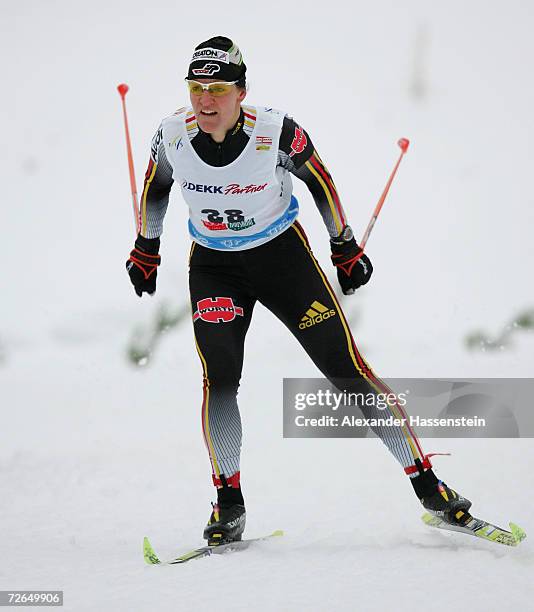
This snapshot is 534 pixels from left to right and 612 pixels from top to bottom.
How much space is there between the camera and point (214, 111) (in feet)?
10.8

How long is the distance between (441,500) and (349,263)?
3.33 ft

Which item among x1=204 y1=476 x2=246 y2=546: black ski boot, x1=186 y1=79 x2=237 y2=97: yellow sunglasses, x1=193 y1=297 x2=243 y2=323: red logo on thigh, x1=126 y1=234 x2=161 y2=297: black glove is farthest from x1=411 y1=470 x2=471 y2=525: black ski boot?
x1=186 y1=79 x2=237 y2=97: yellow sunglasses

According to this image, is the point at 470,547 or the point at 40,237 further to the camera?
the point at 40,237

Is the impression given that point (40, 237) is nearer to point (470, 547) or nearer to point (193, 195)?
point (193, 195)

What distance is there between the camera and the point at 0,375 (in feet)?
24.5

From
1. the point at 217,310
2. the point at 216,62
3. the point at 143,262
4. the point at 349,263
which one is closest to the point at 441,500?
the point at 349,263

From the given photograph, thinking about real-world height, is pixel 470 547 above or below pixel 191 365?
below

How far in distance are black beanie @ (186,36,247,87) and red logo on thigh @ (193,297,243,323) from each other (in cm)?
86

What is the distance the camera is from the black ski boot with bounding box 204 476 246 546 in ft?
11.3

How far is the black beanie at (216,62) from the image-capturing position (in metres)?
3.27

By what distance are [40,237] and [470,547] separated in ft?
22.4

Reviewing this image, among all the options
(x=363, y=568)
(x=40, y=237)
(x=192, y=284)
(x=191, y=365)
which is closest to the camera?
(x=363, y=568)

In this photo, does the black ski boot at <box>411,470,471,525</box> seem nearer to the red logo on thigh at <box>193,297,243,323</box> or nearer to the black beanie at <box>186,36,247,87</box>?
the red logo on thigh at <box>193,297,243,323</box>

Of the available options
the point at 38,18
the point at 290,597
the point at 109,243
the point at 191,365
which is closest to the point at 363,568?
the point at 290,597
